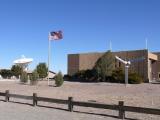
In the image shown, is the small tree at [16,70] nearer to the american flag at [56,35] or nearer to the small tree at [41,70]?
the small tree at [41,70]

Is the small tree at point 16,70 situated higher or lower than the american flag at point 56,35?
lower

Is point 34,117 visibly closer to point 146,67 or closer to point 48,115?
point 48,115

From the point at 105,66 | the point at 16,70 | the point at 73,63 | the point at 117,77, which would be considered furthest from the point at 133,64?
the point at 16,70

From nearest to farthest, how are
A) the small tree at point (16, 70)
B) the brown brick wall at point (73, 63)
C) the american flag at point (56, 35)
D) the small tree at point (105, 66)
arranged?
the american flag at point (56, 35) → the small tree at point (105, 66) → the brown brick wall at point (73, 63) → the small tree at point (16, 70)

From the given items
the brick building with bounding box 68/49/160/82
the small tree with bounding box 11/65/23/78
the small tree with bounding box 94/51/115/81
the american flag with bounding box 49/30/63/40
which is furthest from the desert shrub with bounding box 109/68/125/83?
the small tree with bounding box 11/65/23/78

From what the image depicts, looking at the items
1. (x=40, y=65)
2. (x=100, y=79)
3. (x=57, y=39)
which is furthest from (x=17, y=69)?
(x=57, y=39)

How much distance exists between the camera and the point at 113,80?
8625 cm

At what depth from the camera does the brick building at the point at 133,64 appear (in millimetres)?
100125

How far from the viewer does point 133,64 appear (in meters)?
103

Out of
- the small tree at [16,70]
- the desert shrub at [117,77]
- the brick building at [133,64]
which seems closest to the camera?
the desert shrub at [117,77]

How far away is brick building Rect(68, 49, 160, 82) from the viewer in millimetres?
100125

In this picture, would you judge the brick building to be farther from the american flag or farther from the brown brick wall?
the american flag

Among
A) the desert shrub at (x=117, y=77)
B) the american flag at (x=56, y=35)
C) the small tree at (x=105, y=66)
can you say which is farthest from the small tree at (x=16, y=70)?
the american flag at (x=56, y=35)

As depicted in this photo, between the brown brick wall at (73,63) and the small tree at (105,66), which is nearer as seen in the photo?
the small tree at (105,66)
